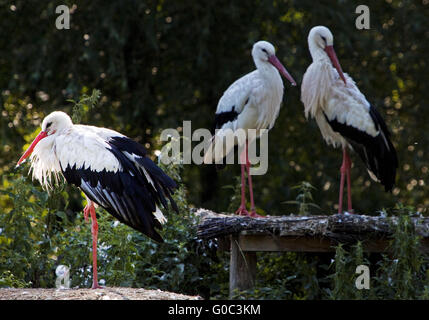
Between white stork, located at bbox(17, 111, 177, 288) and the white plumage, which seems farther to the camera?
the white plumage

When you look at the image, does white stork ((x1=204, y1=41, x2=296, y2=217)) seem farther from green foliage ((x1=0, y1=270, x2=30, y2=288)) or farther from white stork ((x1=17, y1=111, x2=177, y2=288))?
green foliage ((x1=0, y1=270, x2=30, y2=288))

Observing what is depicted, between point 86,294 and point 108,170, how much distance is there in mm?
830

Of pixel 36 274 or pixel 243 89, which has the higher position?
pixel 243 89

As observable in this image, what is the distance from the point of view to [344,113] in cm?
693

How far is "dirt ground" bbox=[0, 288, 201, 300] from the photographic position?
4570 millimetres

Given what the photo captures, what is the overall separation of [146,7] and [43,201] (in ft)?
16.8

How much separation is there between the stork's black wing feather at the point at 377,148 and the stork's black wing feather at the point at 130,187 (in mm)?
2421

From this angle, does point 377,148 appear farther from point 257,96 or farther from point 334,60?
point 257,96

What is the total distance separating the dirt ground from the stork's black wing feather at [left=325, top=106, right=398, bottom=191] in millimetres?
2739

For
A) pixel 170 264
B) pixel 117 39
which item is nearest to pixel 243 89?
pixel 170 264

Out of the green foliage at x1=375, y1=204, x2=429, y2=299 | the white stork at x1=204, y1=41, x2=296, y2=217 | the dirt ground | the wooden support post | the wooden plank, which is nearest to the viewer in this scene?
the dirt ground

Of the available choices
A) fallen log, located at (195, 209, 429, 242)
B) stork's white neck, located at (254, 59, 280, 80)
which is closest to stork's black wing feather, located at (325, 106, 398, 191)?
stork's white neck, located at (254, 59, 280, 80)

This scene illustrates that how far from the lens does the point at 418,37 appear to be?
11.0 meters

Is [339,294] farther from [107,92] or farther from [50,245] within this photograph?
[107,92]
